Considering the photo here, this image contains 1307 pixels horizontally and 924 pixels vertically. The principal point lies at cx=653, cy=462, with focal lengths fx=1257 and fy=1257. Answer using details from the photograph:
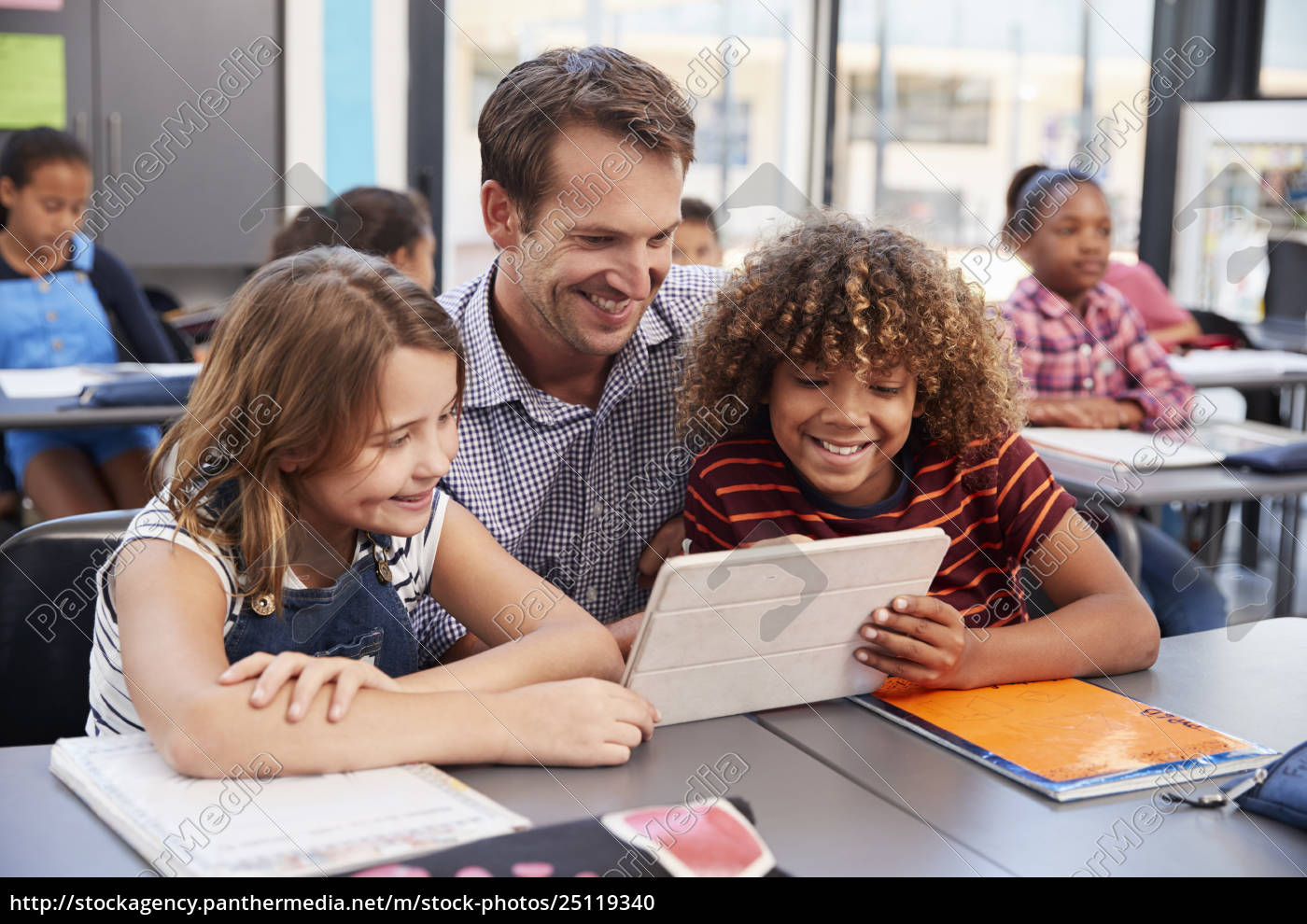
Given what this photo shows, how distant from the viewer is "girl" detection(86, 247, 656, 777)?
100cm

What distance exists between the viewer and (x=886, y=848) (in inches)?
34.8

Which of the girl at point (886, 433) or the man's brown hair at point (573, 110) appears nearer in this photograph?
the girl at point (886, 433)

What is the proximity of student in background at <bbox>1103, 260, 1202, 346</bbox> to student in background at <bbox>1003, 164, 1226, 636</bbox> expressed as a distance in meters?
1.32

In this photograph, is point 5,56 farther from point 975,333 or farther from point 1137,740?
point 1137,740

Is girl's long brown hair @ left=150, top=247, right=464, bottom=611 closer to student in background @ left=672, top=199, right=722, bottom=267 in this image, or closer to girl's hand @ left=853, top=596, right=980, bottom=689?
girl's hand @ left=853, top=596, right=980, bottom=689

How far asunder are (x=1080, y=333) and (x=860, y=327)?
1.70 m

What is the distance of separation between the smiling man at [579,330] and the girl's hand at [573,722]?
45cm

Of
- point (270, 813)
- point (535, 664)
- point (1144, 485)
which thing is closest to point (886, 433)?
point (535, 664)

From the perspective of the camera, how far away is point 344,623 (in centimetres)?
128

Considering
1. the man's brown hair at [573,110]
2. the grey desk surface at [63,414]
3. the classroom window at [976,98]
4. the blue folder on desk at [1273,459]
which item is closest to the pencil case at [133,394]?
the grey desk surface at [63,414]

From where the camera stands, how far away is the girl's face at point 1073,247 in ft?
9.80

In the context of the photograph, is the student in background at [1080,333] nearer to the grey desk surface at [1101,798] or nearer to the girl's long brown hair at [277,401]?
the grey desk surface at [1101,798]

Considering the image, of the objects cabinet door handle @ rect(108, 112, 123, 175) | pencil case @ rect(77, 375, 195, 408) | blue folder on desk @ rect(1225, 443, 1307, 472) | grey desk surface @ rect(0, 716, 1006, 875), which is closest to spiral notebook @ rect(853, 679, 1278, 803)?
grey desk surface @ rect(0, 716, 1006, 875)

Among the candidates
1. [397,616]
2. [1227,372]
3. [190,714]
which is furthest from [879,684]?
[1227,372]
